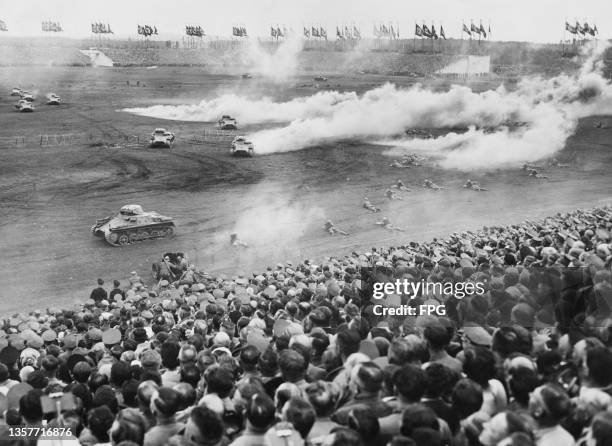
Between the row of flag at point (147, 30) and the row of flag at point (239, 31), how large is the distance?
3372 mm

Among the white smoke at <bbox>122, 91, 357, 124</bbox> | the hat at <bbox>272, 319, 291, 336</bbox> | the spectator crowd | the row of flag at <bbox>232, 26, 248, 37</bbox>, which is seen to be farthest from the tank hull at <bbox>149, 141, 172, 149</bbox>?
the hat at <bbox>272, 319, 291, 336</bbox>

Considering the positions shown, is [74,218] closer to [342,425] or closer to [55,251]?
[55,251]

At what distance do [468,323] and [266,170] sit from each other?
2146 cm

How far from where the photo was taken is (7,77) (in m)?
27.1

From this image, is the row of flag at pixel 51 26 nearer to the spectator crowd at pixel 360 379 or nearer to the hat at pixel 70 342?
the spectator crowd at pixel 360 379

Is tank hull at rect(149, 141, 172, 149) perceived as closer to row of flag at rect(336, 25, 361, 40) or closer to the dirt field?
the dirt field

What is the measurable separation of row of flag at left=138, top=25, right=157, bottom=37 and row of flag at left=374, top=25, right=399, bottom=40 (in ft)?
33.0

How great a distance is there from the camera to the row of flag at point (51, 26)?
2503cm

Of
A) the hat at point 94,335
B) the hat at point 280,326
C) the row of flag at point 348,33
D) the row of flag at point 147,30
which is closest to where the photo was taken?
the hat at point 280,326

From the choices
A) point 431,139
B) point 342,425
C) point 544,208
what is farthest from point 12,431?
point 431,139

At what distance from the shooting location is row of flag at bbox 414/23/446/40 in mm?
30625

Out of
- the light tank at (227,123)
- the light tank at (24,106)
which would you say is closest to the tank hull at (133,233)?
the light tank at (24,106)

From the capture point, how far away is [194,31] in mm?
29266

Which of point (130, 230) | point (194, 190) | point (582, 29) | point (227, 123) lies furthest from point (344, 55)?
point (130, 230)
